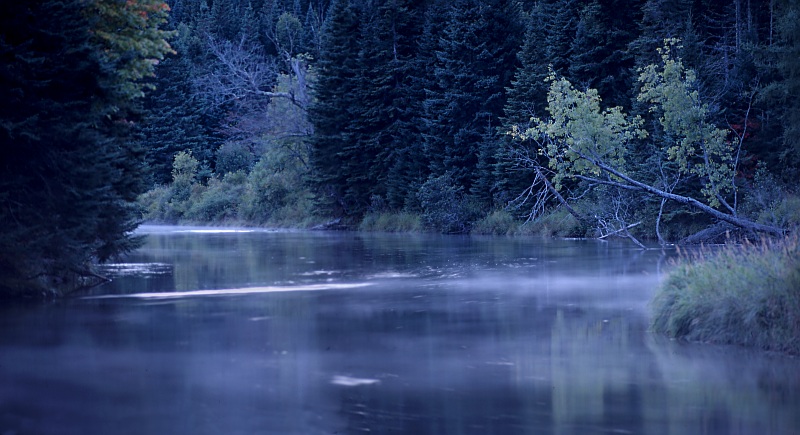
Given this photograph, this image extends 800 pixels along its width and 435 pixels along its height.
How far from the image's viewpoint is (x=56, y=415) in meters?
9.64

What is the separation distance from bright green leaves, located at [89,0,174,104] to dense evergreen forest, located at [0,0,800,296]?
61 mm

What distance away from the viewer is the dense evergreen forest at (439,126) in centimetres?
1928

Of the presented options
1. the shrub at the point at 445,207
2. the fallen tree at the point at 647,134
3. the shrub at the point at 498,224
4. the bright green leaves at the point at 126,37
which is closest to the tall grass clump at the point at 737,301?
the fallen tree at the point at 647,134

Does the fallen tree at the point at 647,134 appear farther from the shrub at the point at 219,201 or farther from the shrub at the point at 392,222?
the shrub at the point at 219,201

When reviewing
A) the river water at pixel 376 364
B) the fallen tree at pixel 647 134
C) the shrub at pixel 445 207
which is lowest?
the river water at pixel 376 364

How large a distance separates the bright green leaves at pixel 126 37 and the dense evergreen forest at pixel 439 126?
0.20 feet

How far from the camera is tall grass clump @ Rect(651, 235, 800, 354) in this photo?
12.6 meters

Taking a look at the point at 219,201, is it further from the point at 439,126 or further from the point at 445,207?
the point at 445,207

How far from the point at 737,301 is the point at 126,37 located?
1421 cm

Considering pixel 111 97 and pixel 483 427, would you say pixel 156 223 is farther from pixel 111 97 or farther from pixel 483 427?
pixel 483 427

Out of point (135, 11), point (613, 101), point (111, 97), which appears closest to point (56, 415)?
point (111, 97)

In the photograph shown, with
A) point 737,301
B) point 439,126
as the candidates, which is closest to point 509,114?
point 439,126

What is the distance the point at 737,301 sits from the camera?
13.4 m

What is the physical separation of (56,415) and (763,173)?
31743 millimetres
